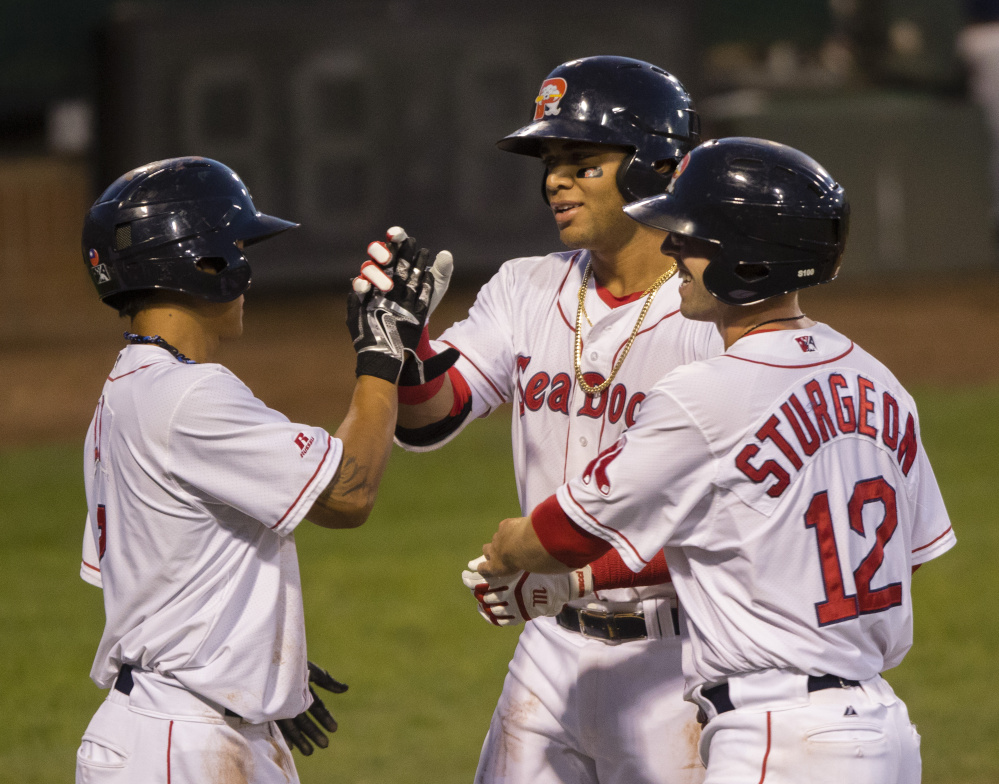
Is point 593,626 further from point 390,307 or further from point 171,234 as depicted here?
point 171,234

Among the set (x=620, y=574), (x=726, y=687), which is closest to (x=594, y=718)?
(x=620, y=574)

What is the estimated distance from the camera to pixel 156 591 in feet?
10.1

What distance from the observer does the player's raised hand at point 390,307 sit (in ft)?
11.1

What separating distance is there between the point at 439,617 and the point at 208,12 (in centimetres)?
924

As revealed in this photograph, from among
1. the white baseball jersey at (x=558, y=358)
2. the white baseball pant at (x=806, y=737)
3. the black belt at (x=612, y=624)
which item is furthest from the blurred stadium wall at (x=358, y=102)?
the white baseball pant at (x=806, y=737)

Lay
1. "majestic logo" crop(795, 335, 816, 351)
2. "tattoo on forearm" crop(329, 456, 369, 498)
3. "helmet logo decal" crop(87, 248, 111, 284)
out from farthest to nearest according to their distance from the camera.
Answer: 1. "helmet logo decal" crop(87, 248, 111, 284)
2. "tattoo on forearm" crop(329, 456, 369, 498)
3. "majestic logo" crop(795, 335, 816, 351)

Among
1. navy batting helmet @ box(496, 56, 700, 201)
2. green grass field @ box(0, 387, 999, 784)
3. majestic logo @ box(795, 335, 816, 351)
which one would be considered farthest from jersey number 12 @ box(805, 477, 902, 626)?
green grass field @ box(0, 387, 999, 784)

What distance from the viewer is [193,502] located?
3059mm

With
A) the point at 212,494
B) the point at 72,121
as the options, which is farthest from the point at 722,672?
the point at 72,121

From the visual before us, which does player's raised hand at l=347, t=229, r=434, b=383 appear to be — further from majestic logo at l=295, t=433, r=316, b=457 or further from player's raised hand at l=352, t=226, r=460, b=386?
majestic logo at l=295, t=433, r=316, b=457

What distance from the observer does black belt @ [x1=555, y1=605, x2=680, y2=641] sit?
3533 millimetres

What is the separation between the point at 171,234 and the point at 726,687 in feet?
5.36

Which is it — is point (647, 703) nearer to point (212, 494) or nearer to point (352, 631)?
point (212, 494)

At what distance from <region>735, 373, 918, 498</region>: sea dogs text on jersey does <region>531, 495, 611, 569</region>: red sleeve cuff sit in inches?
14.9
